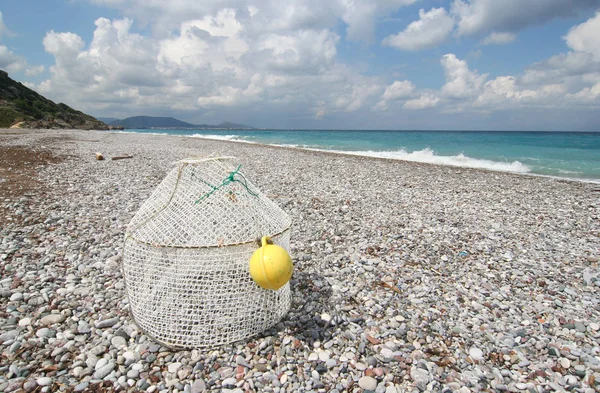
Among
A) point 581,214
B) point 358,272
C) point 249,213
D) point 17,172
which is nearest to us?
point 249,213

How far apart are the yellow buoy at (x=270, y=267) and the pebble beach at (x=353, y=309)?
37.0 inches

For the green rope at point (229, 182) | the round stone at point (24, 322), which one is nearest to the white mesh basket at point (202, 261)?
the green rope at point (229, 182)

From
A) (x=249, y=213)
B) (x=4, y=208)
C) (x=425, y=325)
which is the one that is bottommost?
(x=425, y=325)

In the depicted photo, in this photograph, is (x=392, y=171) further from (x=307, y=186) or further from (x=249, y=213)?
(x=249, y=213)

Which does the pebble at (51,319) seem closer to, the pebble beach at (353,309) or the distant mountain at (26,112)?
the pebble beach at (353,309)

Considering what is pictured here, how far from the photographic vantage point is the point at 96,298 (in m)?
4.51

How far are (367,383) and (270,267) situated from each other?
1476 mm

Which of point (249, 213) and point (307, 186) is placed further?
point (307, 186)

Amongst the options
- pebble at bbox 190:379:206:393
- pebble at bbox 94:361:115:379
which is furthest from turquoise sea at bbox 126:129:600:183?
pebble at bbox 94:361:115:379

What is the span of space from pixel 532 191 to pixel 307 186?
340 inches

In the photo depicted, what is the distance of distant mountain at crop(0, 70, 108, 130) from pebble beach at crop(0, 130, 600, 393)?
63373 millimetres

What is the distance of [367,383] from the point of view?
324 cm

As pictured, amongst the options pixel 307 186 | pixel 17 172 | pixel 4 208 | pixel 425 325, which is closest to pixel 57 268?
pixel 4 208

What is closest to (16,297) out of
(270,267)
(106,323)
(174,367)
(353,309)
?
(106,323)
